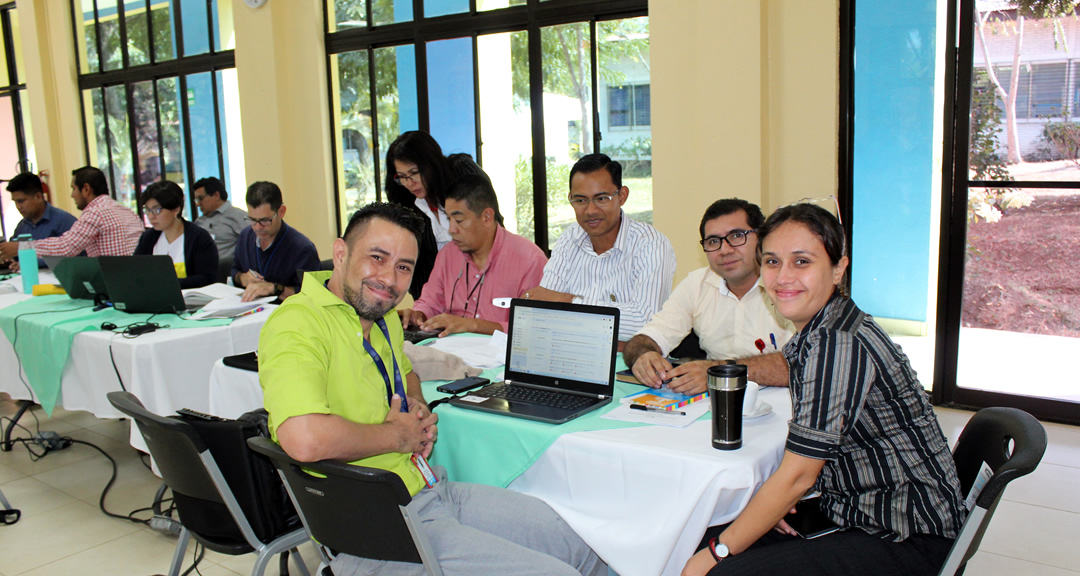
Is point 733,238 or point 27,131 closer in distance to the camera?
point 733,238

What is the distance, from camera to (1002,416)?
1.66 meters

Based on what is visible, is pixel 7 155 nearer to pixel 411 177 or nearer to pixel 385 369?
pixel 411 177

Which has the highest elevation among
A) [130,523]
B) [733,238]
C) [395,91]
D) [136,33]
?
[136,33]

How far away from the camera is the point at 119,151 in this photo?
8398 mm

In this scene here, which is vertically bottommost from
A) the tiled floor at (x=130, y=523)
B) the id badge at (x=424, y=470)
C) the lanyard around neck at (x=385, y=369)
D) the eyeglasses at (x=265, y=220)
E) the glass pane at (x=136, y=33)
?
the tiled floor at (x=130, y=523)

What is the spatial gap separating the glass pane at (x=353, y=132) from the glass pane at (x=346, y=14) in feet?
0.75

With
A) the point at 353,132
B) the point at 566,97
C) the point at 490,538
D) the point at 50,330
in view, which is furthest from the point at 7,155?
the point at 490,538

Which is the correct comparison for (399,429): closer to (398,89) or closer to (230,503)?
(230,503)

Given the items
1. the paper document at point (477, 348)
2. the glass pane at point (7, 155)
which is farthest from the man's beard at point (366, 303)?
the glass pane at point (7, 155)

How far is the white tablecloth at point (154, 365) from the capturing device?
9.73 feet

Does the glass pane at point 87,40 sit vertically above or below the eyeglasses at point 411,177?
above

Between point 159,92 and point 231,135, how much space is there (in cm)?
115

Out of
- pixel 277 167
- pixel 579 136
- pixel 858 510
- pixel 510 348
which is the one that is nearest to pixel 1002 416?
pixel 858 510

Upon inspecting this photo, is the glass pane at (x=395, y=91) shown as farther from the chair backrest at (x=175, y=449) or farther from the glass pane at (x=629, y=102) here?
the chair backrest at (x=175, y=449)
